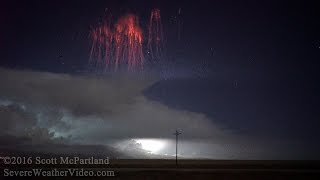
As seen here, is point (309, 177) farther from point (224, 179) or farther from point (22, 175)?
point (22, 175)

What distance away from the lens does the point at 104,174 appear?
185 feet

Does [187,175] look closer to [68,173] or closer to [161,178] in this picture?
[161,178]

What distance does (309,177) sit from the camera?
56.6 meters

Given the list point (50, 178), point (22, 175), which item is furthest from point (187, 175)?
point (22, 175)

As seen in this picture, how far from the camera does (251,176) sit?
57062 millimetres

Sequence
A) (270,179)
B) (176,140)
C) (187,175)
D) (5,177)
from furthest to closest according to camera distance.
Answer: (176,140) → (187,175) → (270,179) → (5,177)

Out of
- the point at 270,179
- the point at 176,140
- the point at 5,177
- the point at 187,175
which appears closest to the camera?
the point at 5,177

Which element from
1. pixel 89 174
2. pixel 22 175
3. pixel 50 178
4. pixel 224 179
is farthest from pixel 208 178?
pixel 22 175

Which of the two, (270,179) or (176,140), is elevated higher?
(176,140)

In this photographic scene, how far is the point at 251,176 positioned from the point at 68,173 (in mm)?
27127

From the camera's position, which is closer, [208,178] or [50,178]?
[50,178]

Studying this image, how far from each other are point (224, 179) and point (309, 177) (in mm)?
13120

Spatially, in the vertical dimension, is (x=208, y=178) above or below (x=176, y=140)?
below

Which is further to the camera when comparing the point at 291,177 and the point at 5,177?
the point at 291,177
